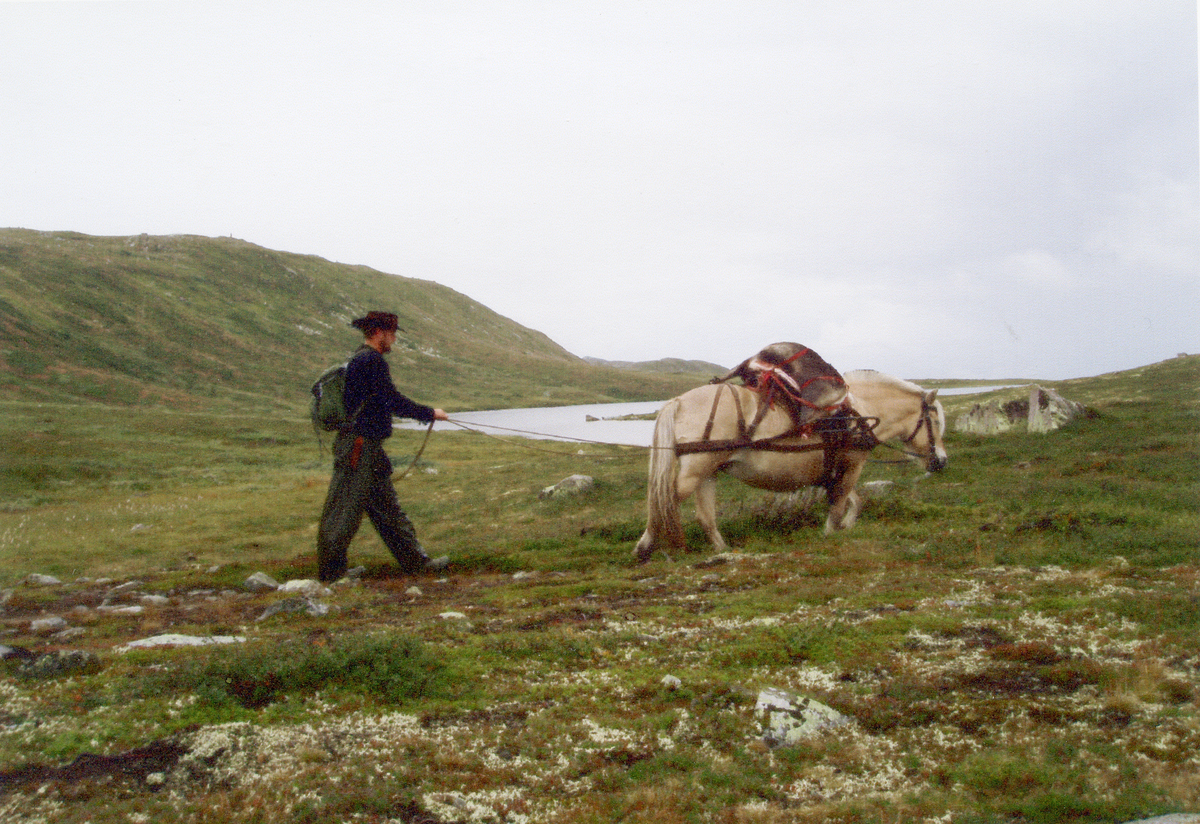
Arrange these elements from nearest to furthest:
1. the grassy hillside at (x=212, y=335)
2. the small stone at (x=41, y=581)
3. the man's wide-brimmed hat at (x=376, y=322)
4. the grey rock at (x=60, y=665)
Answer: the grey rock at (x=60, y=665), the man's wide-brimmed hat at (x=376, y=322), the small stone at (x=41, y=581), the grassy hillside at (x=212, y=335)

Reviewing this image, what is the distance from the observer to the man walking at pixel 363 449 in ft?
33.1

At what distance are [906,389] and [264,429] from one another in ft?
154

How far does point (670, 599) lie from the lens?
7.96 m

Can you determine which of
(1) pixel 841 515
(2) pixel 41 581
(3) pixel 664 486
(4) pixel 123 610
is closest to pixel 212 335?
(2) pixel 41 581

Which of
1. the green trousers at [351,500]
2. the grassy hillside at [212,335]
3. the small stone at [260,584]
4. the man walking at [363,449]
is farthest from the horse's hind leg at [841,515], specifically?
the grassy hillside at [212,335]

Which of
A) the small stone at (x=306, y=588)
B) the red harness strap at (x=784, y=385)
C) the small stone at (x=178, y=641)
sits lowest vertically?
the small stone at (x=306, y=588)

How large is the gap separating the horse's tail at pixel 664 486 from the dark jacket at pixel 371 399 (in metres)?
3.23

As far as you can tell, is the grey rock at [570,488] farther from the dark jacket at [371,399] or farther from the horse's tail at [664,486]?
the dark jacket at [371,399]

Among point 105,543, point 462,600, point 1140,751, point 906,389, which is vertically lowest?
point 105,543

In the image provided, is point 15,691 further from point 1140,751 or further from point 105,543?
point 105,543

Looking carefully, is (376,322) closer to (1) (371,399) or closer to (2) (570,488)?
(1) (371,399)

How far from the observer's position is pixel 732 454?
1066cm

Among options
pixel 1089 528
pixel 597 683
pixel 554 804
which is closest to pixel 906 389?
pixel 1089 528

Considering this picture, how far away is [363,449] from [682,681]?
6.45 m
